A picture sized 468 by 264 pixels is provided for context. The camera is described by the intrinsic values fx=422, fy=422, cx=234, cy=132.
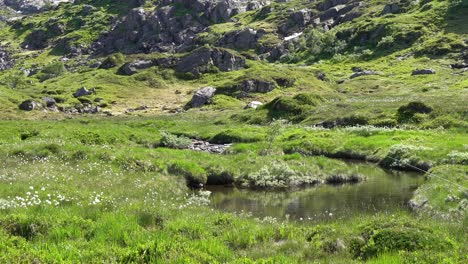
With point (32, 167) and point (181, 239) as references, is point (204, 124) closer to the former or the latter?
point (32, 167)

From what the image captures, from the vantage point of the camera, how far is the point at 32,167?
867 inches

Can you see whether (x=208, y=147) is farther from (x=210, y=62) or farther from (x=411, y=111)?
(x=210, y=62)

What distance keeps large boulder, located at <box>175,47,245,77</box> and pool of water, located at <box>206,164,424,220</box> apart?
389ft

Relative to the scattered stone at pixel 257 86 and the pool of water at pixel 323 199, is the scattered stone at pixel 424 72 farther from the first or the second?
the pool of water at pixel 323 199

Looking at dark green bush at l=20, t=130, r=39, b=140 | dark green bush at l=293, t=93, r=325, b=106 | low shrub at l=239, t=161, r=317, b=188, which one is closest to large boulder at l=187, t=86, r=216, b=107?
dark green bush at l=293, t=93, r=325, b=106

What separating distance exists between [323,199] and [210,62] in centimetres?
12730

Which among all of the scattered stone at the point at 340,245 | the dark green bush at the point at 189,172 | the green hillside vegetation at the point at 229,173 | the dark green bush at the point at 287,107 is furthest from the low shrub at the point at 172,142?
the scattered stone at the point at 340,245

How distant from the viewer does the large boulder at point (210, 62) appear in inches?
5802

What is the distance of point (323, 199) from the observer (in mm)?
26422

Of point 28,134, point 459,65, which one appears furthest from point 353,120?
point 459,65

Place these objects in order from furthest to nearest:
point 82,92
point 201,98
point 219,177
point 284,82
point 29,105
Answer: point 82,92, point 284,82, point 201,98, point 29,105, point 219,177

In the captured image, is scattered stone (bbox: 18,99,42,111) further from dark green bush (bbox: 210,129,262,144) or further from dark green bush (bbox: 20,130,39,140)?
dark green bush (bbox: 20,130,39,140)

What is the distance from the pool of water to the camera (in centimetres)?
2278

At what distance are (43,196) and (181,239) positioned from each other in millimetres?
7359
